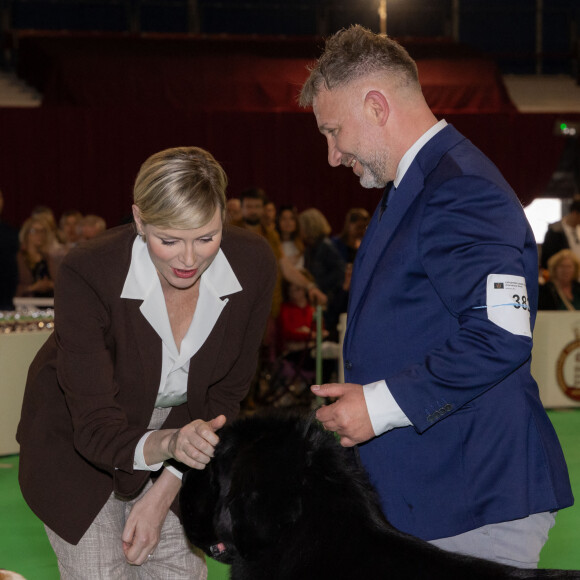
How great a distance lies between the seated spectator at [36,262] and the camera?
9.16 metres

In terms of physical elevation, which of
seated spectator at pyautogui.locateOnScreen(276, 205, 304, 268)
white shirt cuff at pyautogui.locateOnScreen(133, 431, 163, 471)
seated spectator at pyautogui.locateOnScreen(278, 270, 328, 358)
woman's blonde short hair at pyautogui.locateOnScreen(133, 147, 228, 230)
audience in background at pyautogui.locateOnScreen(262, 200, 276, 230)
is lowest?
seated spectator at pyautogui.locateOnScreen(278, 270, 328, 358)

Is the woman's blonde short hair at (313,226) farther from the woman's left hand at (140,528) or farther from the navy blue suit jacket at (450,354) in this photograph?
the navy blue suit jacket at (450,354)

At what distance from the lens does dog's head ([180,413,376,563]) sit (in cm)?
184

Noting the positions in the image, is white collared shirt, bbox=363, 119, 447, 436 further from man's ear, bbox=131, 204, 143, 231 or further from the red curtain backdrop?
the red curtain backdrop

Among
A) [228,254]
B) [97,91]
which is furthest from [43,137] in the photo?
[228,254]

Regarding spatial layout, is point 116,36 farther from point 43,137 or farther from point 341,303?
point 341,303

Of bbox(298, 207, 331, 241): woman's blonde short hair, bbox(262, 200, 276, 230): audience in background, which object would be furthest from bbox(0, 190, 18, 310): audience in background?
bbox(298, 207, 331, 241): woman's blonde short hair

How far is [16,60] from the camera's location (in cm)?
1831

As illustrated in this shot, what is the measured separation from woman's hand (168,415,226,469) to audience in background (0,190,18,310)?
584 centimetres

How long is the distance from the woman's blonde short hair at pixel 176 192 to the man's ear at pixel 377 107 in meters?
0.42

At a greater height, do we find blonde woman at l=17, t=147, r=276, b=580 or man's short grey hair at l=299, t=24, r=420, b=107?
man's short grey hair at l=299, t=24, r=420, b=107

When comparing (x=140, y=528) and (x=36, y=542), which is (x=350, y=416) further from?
(x=36, y=542)

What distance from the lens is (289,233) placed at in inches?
362

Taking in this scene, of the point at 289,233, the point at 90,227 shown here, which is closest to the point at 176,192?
the point at 289,233
